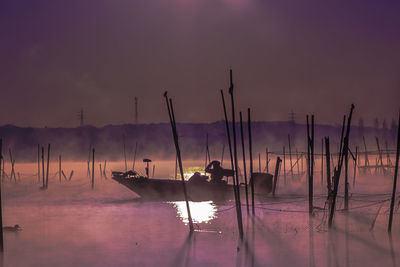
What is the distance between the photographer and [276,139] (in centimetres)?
13488

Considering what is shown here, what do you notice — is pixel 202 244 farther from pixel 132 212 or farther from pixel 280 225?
pixel 132 212

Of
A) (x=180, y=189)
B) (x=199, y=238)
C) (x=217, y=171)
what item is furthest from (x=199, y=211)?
(x=199, y=238)

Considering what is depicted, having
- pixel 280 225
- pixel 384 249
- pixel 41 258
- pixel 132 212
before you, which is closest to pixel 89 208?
pixel 132 212

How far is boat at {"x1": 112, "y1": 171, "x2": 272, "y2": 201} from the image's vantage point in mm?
26188

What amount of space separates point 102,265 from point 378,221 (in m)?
9.31

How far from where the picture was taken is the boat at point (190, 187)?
26.2 meters

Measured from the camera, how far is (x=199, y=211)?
22.4 m

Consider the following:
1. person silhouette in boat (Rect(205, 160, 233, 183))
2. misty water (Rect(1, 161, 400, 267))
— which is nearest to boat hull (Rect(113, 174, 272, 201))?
person silhouette in boat (Rect(205, 160, 233, 183))

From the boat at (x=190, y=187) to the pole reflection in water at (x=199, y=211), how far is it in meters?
0.49

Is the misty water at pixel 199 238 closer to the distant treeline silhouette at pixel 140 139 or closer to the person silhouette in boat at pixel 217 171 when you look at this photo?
the person silhouette in boat at pixel 217 171

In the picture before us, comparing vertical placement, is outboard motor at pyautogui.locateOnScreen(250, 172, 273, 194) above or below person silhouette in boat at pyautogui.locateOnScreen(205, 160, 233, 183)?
below

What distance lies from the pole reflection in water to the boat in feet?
1.61

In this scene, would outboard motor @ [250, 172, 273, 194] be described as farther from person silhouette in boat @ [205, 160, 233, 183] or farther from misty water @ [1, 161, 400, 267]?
misty water @ [1, 161, 400, 267]

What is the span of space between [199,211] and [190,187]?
13.6 ft
